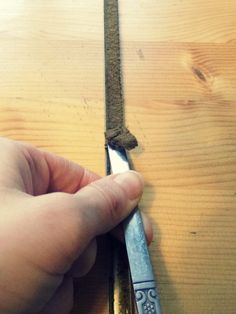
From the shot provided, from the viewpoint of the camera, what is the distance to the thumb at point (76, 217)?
0.35 m

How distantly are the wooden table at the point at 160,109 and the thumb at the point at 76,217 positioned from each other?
0.30 feet

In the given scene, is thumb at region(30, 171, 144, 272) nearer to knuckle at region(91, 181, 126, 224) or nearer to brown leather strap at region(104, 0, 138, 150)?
knuckle at region(91, 181, 126, 224)

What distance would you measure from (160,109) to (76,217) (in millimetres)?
248

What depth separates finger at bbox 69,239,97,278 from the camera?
0.42 m

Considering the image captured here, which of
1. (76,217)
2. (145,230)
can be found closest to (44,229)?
(76,217)

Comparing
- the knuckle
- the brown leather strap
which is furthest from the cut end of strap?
the knuckle

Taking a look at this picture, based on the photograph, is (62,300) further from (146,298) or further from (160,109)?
(160,109)

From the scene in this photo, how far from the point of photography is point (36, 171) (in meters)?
0.44

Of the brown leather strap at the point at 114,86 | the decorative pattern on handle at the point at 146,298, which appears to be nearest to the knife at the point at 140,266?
the decorative pattern on handle at the point at 146,298

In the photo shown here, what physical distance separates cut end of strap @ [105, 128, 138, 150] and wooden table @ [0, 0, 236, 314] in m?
0.02

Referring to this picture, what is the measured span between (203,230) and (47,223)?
22 centimetres

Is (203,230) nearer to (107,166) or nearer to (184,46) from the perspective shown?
(107,166)

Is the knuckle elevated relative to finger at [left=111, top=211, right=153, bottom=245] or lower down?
elevated

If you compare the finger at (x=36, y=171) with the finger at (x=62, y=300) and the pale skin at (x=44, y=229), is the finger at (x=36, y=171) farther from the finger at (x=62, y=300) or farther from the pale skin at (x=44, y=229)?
the finger at (x=62, y=300)
